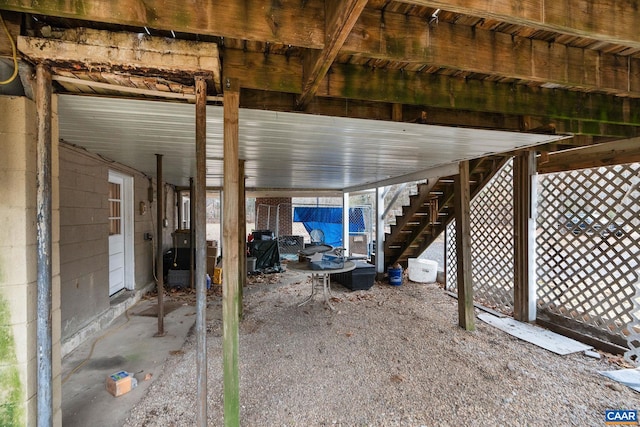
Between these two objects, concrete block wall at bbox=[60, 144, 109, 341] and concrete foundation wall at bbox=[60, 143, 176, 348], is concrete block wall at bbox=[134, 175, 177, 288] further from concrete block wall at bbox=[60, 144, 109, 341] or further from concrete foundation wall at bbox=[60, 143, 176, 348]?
concrete block wall at bbox=[60, 144, 109, 341]

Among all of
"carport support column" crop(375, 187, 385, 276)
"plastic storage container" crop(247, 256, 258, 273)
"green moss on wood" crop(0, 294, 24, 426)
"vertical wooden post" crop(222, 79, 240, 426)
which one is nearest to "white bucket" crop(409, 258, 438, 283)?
"carport support column" crop(375, 187, 385, 276)

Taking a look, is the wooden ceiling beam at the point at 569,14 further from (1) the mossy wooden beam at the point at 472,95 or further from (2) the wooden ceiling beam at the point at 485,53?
(1) the mossy wooden beam at the point at 472,95

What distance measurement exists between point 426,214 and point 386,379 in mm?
3653

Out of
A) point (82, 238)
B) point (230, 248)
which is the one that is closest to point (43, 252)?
point (230, 248)

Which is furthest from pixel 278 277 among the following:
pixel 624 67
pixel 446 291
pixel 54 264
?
pixel 624 67

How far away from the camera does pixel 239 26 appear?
1419 mm

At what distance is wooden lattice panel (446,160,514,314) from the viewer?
4488 mm

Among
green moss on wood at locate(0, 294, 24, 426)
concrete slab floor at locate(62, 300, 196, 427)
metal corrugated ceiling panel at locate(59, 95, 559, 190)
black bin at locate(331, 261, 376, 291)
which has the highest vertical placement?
metal corrugated ceiling panel at locate(59, 95, 559, 190)

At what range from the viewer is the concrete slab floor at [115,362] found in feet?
7.14

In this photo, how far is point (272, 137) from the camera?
2824 millimetres

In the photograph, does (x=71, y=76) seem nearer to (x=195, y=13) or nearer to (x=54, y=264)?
(x=195, y=13)

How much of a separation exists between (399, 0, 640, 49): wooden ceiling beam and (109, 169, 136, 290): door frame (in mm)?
5075

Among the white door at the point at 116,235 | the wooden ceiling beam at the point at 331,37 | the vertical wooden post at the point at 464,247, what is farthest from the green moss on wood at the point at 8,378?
the vertical wooden post at the point at 464,247

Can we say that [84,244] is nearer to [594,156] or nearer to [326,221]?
[594,156]
